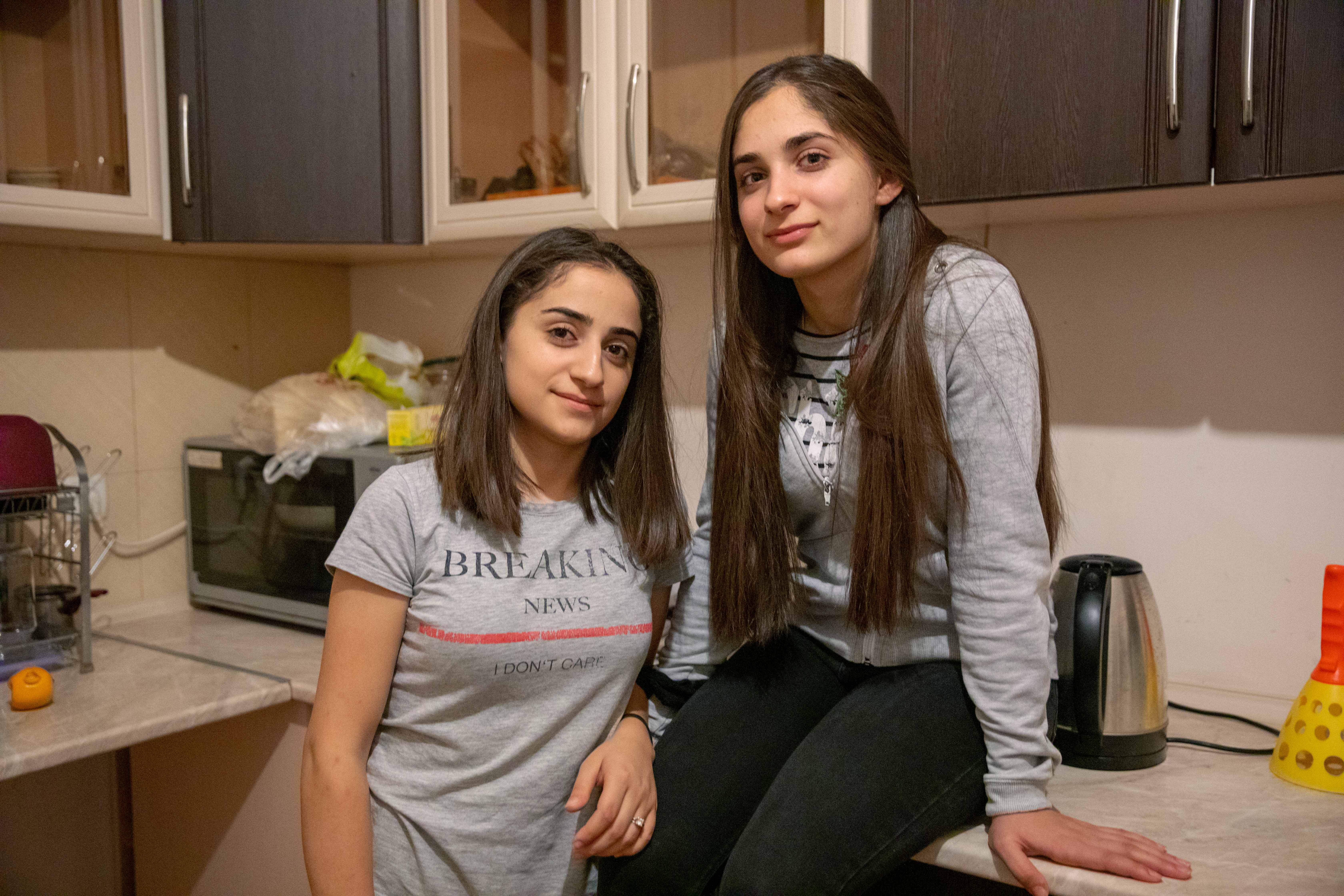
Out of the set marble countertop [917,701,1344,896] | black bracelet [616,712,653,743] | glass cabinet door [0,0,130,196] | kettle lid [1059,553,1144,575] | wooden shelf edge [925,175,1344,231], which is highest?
glass cabinet door [0,0,130,196]

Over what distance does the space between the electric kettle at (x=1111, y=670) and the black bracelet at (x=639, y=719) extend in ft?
1.60

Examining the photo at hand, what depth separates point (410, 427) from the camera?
1.64 metres

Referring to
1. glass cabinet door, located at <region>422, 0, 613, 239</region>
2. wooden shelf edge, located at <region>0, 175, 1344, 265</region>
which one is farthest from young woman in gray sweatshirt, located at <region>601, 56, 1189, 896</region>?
glass cabinet door, located at <region>422, 0, 613, 239</region>

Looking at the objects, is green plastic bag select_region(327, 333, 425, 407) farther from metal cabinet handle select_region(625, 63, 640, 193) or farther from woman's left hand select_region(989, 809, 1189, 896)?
woman's left hand select_region(989, 809, 1189, 896)

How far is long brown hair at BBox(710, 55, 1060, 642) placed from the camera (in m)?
1.06

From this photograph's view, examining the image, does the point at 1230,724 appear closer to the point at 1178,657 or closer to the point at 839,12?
the point at 1178,657

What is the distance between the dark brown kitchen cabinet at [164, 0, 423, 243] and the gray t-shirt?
0.73 meters

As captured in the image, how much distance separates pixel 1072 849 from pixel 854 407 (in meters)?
0.48

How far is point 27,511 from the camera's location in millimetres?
1500

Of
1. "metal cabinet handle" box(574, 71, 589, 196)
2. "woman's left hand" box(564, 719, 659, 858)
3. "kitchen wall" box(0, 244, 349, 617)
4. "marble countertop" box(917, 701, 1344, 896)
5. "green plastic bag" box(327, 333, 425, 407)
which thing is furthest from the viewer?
"green plastic bag" box(327, 333, 425, 407)

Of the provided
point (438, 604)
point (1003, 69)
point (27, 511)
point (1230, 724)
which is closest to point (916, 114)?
point (1003, 69)

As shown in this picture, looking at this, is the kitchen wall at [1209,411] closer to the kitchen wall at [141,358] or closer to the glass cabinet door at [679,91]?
the glass cabinet door at [679,91]

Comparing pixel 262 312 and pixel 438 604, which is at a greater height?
pixel 262 312

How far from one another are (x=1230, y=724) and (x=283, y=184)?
1.58 metres
